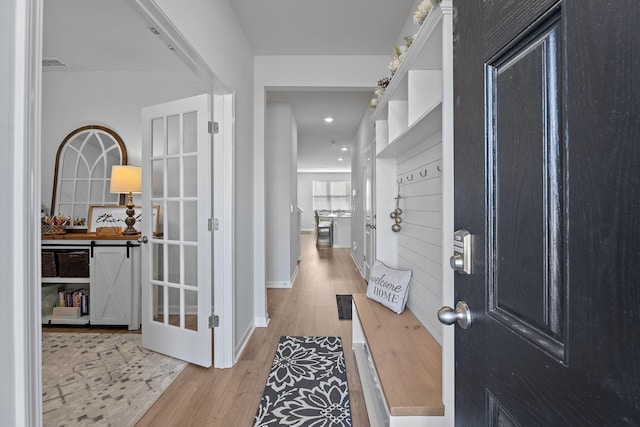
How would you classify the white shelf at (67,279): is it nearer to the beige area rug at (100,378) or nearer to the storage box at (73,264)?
the storage box at (73,264)

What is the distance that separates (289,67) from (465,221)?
9.48 feet

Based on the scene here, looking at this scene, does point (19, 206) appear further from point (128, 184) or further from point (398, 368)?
point (128, 184)

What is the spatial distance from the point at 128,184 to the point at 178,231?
108 cm

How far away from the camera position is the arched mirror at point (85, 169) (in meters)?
3.46

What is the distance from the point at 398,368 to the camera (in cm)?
150

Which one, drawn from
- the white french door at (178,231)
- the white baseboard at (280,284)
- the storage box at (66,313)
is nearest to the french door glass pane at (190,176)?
the white french door at (178,231)

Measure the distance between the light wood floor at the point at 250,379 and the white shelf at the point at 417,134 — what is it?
5.12 ft

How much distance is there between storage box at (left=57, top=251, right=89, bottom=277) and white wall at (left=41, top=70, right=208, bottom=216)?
0.90 metres

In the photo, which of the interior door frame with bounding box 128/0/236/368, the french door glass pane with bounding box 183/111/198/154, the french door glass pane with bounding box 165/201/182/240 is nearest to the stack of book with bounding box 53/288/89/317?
the french door glass pane with bounding box 165/201/182/240

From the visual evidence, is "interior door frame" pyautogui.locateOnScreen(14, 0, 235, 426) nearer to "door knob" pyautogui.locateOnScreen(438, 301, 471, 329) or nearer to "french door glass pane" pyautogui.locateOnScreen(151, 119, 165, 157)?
"door knob" pyautogui.locateOnScreen(438, 301, 471, 329)

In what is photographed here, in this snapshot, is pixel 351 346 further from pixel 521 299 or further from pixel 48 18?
pixel 48 18

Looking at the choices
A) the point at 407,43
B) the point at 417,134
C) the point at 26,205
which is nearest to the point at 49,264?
the point at 26,205

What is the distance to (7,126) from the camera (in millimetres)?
720

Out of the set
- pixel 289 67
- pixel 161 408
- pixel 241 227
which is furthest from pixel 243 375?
pixel 289 67
